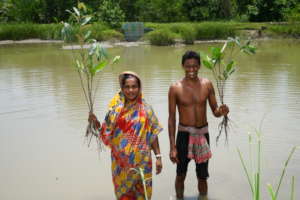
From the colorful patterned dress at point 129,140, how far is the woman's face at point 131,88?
4 cm

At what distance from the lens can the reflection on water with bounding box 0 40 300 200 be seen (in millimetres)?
3523

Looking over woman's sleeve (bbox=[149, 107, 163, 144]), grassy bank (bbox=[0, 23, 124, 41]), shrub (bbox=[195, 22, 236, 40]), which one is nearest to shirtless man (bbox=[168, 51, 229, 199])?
woman's sleeve (bbox=[149, 107, 163, 144])

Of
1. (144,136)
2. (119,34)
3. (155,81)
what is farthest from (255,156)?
(119,34)

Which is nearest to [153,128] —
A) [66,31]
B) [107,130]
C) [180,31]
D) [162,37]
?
[107,130]

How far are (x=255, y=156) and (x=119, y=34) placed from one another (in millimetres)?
18952

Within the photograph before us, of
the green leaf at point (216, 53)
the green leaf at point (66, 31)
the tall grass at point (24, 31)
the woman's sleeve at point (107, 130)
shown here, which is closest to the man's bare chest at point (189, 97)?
the green leaf at point (216, 53)

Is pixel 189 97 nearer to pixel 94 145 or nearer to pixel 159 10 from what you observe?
pixel 94 145

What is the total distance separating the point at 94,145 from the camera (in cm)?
465

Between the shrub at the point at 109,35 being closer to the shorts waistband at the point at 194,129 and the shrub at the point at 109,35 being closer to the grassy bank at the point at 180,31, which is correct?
the grassy bank at the point at 180,31

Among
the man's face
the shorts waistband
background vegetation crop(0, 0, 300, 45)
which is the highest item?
background vegetation crop(0, 0, 300, 45)

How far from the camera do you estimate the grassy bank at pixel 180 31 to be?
19.9 meters

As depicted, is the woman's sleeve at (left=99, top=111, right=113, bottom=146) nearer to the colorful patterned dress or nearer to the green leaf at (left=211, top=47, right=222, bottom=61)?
the colorful patterned dress

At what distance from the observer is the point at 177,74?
10.2 m

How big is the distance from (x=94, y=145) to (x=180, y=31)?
54.1ft
